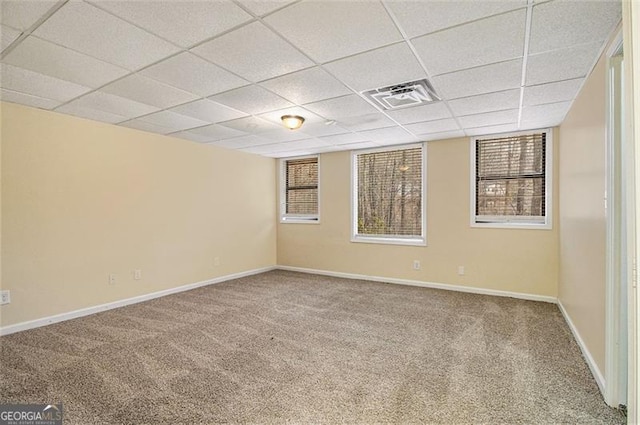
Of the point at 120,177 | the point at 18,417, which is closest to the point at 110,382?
the point at 18,417

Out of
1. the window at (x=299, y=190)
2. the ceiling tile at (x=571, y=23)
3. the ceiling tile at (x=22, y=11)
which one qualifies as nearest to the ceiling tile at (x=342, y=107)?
the ceiling tile at (x=571, y=23)

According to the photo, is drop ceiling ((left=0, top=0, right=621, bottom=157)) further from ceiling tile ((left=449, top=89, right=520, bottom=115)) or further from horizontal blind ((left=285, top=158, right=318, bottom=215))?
horizontal blind ((left=285, top=158, right=318, bottom=215))

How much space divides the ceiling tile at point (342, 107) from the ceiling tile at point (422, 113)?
1.07 ft

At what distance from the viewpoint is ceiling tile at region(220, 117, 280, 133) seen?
3.80 metres

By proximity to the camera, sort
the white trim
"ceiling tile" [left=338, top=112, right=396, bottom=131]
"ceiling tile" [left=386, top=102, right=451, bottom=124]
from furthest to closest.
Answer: "ceiling tile" [left=338, top=112, right=396, bottom=131], "ceiling tile" [left=386, top=102, right=451, bottom=124], the white trim

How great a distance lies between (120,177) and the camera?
405 centimetres

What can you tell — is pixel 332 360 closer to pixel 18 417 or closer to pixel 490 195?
pixel 18 417

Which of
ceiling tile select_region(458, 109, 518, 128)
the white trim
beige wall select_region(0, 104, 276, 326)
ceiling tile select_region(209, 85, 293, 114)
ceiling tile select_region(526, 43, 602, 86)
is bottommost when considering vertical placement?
the white trim

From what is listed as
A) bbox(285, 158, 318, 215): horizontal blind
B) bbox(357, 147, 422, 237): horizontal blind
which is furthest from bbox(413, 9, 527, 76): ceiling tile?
bbox(285, 158, 318, 215): horizontal blind

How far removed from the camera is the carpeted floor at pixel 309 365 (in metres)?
1.92

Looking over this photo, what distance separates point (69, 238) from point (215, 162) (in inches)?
92.4

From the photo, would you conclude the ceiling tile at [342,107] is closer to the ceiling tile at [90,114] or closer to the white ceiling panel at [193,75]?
A: the white ceiling panel at [193,75]

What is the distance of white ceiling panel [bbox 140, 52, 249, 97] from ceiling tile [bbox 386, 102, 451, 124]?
174cm

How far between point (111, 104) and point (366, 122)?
282 centimetres
